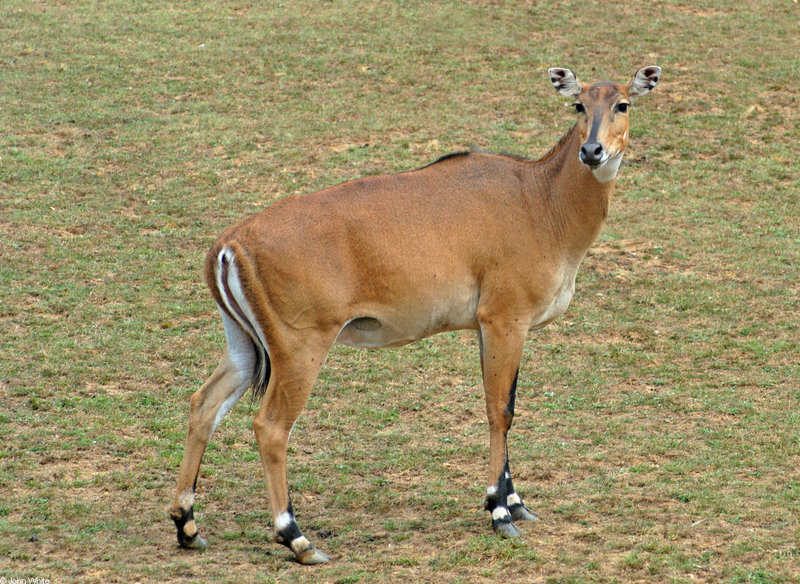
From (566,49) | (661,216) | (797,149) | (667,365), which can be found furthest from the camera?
(566,49)

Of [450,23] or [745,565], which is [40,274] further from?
[450,23]

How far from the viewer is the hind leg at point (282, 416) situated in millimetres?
6906

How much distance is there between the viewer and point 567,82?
7859 millimetres

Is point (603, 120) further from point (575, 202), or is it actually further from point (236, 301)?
point (236, 301)

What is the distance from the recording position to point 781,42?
19.3 m

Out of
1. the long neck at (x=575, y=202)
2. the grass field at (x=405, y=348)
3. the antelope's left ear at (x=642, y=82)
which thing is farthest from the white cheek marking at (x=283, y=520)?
the antelope's left ear at (x=642, y=82)

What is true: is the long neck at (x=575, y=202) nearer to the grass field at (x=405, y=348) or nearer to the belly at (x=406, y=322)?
the belly at (x=406, y=322)

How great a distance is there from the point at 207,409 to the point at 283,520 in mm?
930

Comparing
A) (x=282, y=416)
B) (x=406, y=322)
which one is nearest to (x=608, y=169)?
(x=406, y=322)

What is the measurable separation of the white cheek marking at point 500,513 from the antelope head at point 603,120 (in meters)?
2.48

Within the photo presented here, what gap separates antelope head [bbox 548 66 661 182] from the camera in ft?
24.0

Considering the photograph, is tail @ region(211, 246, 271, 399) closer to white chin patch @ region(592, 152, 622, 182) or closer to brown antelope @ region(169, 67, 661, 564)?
brown antelope @ region(169, 67, 661, 564)

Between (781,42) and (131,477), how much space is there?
15.7 metres

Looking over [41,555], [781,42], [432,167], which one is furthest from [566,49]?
[41,555]
